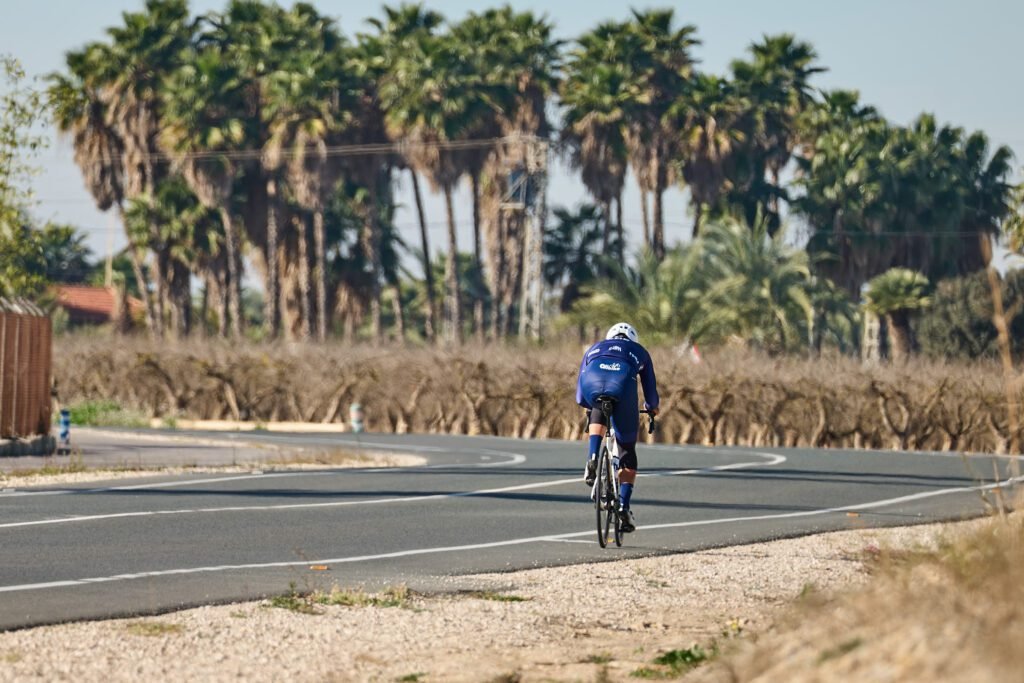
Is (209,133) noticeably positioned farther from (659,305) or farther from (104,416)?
(104,416)

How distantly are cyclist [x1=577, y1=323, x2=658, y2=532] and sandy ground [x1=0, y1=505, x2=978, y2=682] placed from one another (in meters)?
1.45

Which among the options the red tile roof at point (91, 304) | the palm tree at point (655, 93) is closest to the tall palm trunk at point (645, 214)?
the palm tree at point (655, 93)

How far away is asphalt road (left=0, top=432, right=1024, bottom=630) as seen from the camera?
39.5ft

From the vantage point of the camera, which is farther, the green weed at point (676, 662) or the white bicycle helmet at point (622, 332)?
the white bicycle helmet at point (622, 332)

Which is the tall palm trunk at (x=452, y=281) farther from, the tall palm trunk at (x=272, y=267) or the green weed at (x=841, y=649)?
the green weed at (x=841, y=649)

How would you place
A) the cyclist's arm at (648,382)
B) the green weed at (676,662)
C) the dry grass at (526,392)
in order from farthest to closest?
1. the dry grass at (526,392)
2. the cyclist's arm at (648,382)
3. the green weed at (676,662)

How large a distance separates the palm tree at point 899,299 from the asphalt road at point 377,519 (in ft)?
123

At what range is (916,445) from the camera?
137ft

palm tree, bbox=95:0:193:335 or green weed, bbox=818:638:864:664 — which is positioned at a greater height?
palm tree, bbox=95:0:193:335

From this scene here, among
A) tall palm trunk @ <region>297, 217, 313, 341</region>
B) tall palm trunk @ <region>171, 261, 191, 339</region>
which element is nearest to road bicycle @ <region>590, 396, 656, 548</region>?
tall palm trunk @ <region>297, 217, 313, 341</region>

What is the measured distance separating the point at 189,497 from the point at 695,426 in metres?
23.7

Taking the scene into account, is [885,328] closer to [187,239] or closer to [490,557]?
[187,239]

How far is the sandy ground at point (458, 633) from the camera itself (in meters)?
8.45

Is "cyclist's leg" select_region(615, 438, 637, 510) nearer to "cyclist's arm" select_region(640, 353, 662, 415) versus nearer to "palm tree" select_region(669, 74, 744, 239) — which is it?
"cyclist's arm" select_region(640, 353, 662, 415)
